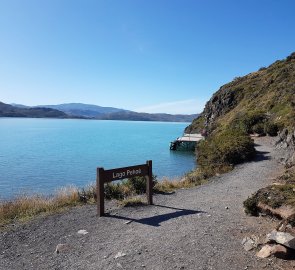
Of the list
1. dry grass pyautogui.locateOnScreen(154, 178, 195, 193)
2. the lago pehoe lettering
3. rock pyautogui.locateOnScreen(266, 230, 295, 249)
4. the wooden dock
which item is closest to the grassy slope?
rock pyautogui.locateOnScreen(266, 230, 295, 249)

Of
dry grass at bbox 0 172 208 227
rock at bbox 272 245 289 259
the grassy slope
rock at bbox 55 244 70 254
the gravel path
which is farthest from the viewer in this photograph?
dry grass at bbox 0 172 208 227

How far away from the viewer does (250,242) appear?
24.8 ft

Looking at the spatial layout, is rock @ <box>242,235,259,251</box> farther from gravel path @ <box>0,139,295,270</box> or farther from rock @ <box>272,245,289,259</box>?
rock @ <box>272,245,289,259</box>

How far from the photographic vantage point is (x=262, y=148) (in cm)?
2669

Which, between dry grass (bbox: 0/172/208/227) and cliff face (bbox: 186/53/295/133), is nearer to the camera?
dry grass (bbox: 0/172/208/227)

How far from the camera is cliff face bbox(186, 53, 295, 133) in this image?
116 feet

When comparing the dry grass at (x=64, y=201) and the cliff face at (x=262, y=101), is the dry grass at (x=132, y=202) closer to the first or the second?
the dry grass at (x=64, y=201)

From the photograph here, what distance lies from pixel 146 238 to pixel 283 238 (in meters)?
3.07

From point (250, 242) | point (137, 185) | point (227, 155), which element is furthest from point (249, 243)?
point (227, 155)

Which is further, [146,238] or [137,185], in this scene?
[137,185]

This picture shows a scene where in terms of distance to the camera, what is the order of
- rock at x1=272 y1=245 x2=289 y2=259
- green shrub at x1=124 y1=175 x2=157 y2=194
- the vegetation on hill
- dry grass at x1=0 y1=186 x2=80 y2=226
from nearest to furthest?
rock at x1=272 y1=245 x2=289 y2=259 → dry grass at x1=0 y1=186 x2=80 y2=226 → green shrub at x1=124 y1=175 x2=157 y2=194 → the vegetation on hill

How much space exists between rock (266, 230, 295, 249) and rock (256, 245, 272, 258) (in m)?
0.21

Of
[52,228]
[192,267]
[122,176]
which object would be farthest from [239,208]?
[52,228]

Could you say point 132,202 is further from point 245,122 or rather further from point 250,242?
point 245,122
